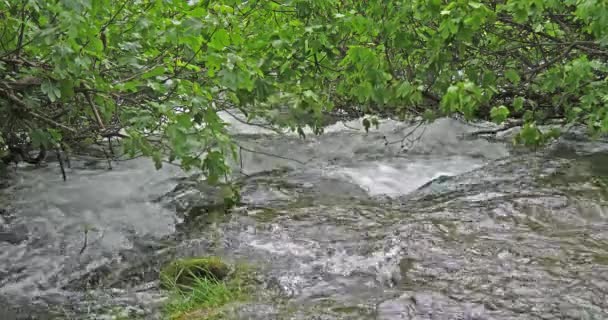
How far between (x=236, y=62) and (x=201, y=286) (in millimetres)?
1434

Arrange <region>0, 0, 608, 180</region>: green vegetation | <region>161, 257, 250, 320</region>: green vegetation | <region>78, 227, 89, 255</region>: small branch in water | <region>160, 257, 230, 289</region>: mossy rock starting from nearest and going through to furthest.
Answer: <region>0, 0, 608, 180</region>: green vegetation < <region>161, 257, 250, 320</region>: green vegetation < <region>160, 257, 230, 289</region>: mossy rock < <region>78, 227, 89, 255</region>: small branch in water

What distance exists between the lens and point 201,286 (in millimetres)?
3961

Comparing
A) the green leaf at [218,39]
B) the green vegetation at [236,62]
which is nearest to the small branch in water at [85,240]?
the green vegetation at [236,62]

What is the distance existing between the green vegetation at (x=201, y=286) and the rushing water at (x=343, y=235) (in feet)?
0.41

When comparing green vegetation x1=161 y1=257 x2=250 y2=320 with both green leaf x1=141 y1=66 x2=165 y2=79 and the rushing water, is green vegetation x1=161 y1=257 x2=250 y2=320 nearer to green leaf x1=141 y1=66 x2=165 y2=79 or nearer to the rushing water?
the rushing water

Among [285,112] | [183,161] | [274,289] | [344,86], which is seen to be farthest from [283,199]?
[183,161]

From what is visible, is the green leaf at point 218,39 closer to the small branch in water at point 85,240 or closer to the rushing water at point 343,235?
the rushing water at point 343,235

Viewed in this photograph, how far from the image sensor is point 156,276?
14.5ft

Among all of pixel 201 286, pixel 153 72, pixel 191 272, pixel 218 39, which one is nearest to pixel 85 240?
pixel 191 272

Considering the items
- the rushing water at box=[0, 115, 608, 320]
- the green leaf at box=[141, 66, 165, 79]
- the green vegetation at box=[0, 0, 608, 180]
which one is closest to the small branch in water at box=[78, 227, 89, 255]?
the rushing water at box=[0, 115, 608, 320]

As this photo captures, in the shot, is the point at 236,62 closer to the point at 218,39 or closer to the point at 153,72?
the point at 218,39

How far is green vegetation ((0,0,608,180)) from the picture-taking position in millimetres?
3516

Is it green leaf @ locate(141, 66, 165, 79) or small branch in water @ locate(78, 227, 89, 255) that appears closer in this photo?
green leaf @ locate(141, 66, 165, 79)

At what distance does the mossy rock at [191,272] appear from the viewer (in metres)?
4.19
